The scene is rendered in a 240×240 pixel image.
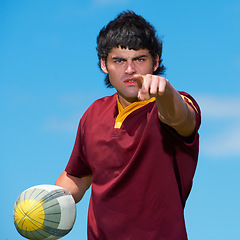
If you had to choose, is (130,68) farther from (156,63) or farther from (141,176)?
(141,176)

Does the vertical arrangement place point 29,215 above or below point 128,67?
below

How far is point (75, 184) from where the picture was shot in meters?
4.62

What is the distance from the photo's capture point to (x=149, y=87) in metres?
3.05

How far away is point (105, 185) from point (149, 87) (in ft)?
4.25

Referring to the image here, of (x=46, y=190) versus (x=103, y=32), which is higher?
(x=103, y=32)

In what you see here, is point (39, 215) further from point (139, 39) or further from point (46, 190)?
point (139, 39)

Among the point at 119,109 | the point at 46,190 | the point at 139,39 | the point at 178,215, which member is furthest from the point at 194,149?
the point at 46,190

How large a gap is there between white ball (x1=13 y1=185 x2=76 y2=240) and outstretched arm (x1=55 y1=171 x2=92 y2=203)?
528 millimetres

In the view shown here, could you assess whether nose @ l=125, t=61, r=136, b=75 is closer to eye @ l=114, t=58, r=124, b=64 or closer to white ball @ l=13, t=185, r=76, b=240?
eye @ l=114, t=58, r=124, b=64

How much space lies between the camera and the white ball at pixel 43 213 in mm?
3850

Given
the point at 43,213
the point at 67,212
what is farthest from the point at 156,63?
the point at 43,213

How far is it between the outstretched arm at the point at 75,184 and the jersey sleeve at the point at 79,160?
57mm

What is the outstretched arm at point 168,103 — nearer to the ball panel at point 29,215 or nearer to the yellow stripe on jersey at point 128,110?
the yellow stripe on jersey at point 128,110

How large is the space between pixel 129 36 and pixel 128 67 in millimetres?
340
